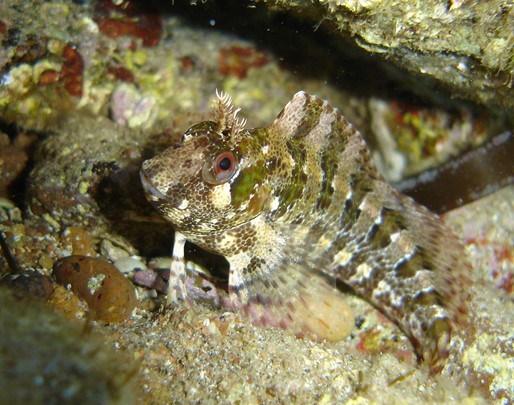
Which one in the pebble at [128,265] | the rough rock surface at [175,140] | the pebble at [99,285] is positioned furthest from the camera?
the pebble at [128,265]

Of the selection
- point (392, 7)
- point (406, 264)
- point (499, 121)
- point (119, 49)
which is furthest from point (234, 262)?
point (499, 121)

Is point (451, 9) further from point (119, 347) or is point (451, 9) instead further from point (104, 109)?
point (104, 109)

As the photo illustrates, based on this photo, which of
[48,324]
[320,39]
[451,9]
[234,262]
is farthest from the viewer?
[320,39]

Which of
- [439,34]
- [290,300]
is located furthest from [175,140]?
[439,34]

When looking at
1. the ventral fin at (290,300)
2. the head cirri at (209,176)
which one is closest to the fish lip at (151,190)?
the head cirri at (209,176)

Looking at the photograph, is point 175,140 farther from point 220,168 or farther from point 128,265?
point 220,168

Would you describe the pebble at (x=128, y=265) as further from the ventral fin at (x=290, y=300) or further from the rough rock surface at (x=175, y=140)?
the ventral fin at (x=290, y=300)
